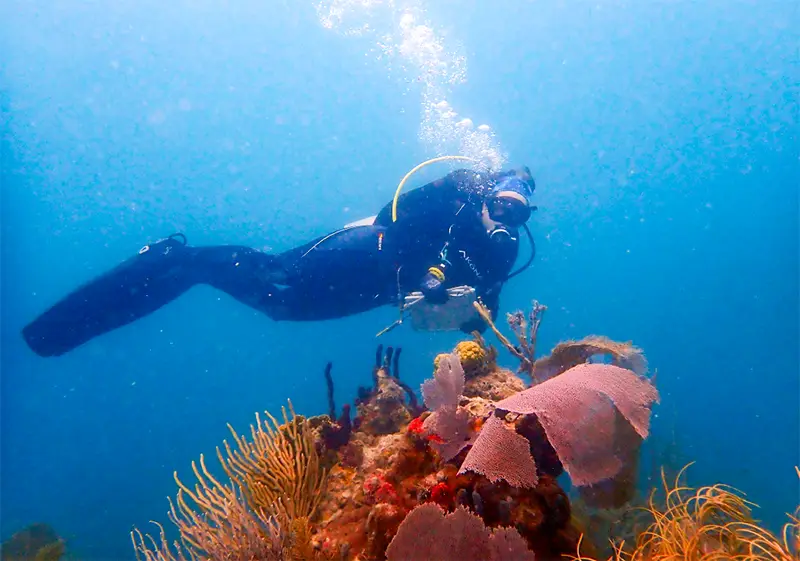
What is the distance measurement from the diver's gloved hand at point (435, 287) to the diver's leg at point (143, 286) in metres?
3.53

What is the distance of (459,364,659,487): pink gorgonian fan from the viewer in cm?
249

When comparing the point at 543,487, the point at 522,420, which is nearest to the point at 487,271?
the point at 522,420

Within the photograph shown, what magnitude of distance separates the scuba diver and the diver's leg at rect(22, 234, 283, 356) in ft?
0.06

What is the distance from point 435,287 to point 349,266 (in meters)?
2.36

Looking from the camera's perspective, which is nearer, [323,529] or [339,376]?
[323,529]

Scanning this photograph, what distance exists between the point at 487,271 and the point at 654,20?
53.6 m

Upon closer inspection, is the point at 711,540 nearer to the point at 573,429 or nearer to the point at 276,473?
the point at 573,429

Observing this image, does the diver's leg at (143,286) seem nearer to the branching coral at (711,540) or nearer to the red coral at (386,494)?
the red coral at (386,494)

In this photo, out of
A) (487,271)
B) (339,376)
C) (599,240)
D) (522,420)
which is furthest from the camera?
(599,240)

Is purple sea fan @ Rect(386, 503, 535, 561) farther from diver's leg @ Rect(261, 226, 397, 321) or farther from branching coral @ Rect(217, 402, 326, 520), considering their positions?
diver's leg @ Rect(261, 226, 397, 321)

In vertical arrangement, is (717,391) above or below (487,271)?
below

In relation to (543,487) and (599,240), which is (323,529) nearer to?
(543,487)

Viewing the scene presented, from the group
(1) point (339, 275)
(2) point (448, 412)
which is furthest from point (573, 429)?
(1) point (339, 275)

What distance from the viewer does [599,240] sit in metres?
68.7
